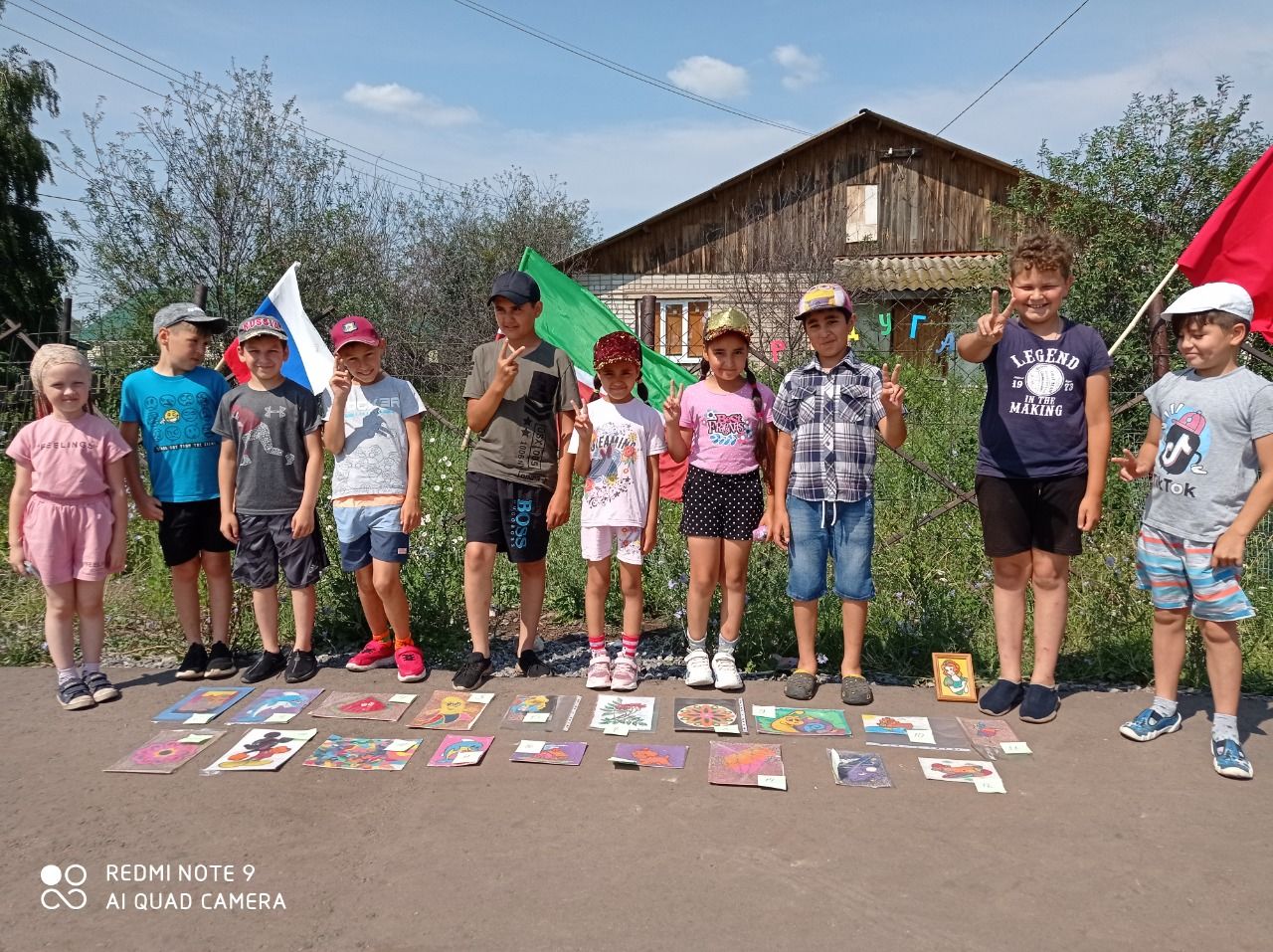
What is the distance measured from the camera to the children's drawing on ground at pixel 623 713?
3727mm

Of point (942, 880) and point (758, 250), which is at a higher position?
point (758, 250)

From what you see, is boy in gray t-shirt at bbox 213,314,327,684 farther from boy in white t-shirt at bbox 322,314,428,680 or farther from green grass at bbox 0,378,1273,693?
green grass at bbox 0,378,1273,693

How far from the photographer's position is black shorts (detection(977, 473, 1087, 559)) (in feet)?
12.4

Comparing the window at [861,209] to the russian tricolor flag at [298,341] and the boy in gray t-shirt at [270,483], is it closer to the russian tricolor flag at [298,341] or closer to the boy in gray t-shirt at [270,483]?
the russian tricolor flag at [298,341]

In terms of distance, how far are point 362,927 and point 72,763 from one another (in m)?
1.76

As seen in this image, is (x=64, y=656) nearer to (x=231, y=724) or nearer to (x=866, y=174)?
(x=231, y=724)

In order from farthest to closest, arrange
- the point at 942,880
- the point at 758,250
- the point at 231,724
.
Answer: the point at 758,250 < the point at 231,724 < the point at 942,880

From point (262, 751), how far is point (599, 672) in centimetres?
147

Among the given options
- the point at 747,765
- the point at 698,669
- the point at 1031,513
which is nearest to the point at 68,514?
the point at 698,669

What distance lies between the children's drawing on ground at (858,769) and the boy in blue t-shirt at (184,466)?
2953mm

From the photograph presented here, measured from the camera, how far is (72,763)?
3.41m

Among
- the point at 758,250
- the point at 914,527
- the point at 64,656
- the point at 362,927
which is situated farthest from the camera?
the point at 758,250

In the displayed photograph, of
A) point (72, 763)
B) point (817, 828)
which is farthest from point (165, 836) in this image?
point (817, 828)

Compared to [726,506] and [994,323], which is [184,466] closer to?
[726,506]
